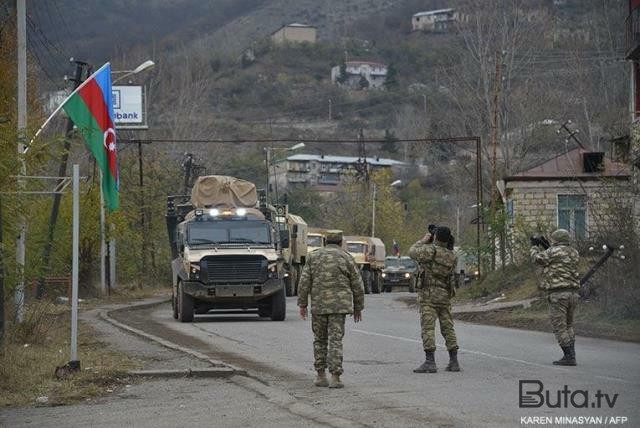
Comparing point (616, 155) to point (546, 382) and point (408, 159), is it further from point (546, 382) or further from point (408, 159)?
point (408, 159)

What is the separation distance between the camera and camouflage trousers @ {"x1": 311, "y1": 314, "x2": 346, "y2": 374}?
1427cm

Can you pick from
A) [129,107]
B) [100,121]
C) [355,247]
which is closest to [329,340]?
[100,121]

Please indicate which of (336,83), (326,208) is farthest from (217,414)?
(336,83)

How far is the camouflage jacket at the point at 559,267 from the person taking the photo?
56.2 feet

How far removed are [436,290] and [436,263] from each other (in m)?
0.35

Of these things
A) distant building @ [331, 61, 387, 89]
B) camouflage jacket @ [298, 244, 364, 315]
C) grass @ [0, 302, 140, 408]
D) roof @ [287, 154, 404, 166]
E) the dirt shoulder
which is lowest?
the dirt shoulder

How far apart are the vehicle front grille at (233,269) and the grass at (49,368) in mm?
7642

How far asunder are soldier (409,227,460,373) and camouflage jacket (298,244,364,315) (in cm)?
151

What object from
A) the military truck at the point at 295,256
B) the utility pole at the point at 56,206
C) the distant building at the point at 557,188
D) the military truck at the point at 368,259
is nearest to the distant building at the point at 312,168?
the military truck at the point at 368,259

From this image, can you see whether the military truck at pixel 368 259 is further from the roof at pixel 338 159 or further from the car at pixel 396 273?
the roof at pixel 338 159

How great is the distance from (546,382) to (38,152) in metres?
8.32

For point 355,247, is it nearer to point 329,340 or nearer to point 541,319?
point 541,319

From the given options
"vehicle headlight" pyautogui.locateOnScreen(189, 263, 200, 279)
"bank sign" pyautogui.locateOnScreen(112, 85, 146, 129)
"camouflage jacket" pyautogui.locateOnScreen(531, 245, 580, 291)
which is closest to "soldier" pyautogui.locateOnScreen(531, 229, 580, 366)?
"camouflage jacket" pyautogui.locateOnScreen(531, 245, 580, 291)

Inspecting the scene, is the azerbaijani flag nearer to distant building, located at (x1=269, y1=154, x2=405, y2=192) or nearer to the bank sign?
the bank sign
